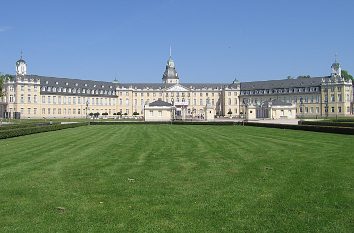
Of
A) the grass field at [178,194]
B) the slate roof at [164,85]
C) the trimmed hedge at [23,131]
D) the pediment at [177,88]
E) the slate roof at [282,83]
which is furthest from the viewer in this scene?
the slate roof at [164,85]

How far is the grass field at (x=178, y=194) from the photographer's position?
7.29 metres

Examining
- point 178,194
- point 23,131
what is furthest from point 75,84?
point 178,194

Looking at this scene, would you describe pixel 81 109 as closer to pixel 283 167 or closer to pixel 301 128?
pixel 301 128

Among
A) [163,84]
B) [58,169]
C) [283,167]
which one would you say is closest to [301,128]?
[283,167]

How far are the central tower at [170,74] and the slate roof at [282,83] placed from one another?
26561 millimetres

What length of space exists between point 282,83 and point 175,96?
37.7 meters

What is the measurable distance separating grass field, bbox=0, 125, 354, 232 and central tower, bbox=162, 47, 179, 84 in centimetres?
14231

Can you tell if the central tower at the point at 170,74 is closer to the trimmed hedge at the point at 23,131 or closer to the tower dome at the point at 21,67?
the tower dome at the point at 21,67

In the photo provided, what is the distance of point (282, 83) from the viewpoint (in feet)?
437

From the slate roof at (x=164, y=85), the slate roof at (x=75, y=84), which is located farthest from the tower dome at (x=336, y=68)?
the slate roof at (x=75, y=84)

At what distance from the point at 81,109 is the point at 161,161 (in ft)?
397

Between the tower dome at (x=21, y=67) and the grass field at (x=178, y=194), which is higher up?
the tower dome at (x=21, y=67)

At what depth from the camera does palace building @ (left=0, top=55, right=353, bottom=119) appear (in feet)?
376

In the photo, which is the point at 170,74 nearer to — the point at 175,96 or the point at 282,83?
the point at 175,96
